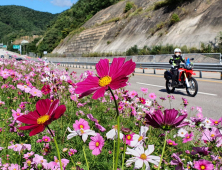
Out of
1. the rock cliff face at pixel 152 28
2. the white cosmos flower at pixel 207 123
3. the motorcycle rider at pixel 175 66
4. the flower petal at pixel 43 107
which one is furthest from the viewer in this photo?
the rock cliff face at pixel 152 28

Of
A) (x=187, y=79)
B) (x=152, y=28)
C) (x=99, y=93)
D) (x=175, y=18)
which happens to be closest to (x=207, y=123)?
(x=99, y=93)

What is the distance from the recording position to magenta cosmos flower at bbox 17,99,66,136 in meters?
0.76

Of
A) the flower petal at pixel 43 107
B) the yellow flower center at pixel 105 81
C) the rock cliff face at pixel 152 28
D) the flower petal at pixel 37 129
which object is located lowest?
the flower petal at pixel 37 129

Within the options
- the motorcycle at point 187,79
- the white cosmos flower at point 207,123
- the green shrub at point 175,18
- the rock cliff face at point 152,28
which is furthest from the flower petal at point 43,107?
the green shrub at point 175,18

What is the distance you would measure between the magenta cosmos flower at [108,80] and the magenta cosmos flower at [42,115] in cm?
10

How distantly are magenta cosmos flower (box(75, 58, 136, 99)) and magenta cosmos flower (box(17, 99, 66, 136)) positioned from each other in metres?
0.10

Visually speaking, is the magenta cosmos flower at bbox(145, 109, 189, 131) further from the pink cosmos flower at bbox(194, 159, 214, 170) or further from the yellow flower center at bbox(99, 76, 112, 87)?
the pink cosmos flower at bbox(194, 159, 214, 170)

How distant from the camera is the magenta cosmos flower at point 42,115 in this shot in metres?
0.76

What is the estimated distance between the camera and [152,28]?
34719 millimetres

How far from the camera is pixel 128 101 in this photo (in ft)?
10.4

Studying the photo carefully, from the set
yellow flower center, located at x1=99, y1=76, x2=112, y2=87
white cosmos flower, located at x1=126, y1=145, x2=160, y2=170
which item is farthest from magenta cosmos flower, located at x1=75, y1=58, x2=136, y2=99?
white cosmos flower, located at x1=126, y1=145, x2=160, y2=170

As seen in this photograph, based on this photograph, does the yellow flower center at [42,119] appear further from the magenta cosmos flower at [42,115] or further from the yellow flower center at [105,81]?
the yellow flower center at [105,81]

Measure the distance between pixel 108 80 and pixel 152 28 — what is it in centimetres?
3556

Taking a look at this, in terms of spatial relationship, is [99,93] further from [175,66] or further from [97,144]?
[175,66]
